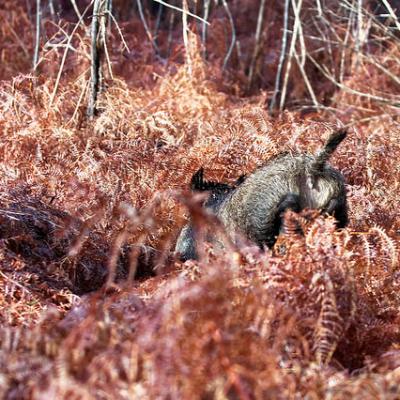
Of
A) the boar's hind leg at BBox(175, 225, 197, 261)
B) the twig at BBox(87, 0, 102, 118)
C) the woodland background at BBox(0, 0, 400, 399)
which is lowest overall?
the boar's hind leg at BBox(175, 225, 197, 261)

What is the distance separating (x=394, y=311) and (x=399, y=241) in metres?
0.85

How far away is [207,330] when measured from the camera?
2482mm

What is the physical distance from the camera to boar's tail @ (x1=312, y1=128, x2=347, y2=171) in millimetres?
3973

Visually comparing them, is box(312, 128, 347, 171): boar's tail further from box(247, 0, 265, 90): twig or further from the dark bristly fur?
box(247, 0, 265, 90): twig

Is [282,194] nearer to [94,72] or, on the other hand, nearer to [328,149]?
[328,149]

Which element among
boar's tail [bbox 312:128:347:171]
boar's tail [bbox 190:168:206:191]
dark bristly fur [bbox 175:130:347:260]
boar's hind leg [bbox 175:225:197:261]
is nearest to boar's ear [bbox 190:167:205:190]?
boar's tail [bbox 190:168:206:191]

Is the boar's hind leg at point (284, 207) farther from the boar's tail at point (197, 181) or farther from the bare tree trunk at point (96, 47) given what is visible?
the bare tree trunk at point (96, 47)

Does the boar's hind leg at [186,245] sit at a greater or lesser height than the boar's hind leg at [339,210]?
lesser

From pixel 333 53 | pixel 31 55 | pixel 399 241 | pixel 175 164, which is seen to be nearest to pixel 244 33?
pixel 333 53

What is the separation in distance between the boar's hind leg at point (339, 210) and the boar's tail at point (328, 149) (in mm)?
223

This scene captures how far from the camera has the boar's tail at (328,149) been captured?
397 centimetres

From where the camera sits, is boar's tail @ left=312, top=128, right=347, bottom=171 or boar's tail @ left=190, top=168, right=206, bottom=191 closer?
boar's tail @ left=312, top=128, right=347, bottom=171

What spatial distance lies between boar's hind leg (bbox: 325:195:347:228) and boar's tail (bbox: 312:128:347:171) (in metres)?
0.22

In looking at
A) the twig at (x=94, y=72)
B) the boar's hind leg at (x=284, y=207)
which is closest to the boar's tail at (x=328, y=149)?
the boar's hind leg at (x=284, y=207)
